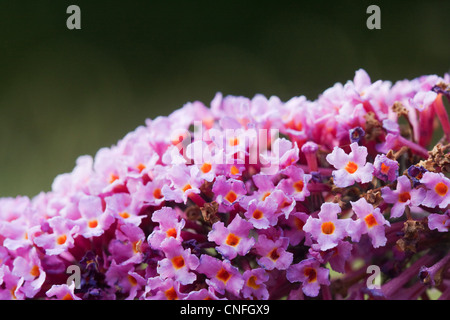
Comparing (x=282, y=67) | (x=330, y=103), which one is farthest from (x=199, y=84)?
(x=330, y=103)

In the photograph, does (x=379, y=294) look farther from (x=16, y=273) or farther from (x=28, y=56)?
(x=28, y=56)

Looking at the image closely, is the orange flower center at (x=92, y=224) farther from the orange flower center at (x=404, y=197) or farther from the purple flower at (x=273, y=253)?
the orange flower center at (x=404, y=197)

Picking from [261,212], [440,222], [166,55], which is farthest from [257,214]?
[166,55]

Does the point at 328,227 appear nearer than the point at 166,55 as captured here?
Yes

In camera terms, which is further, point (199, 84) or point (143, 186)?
point (199, 84)

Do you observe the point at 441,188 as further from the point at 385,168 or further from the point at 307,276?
the point at 307,276

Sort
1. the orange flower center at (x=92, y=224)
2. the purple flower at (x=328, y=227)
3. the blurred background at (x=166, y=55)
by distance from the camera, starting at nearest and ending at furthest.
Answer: the purple flower at (x=328, y=227) → the orange flower center at (x=92, y=224) → the blurred background at (x=166, y=55)

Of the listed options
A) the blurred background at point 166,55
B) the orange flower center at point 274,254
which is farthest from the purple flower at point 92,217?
the blurred background at point 166,55
